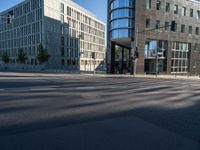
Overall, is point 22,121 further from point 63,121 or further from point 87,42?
point 87,42

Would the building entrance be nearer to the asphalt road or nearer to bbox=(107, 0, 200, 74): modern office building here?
bbox=(107, 0, 200, 74): modern office building

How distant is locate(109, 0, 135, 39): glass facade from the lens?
1305 inches

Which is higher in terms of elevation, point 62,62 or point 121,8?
point 121,8

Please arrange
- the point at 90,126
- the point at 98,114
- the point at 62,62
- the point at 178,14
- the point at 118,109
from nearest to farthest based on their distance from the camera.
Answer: the point at 90,126 < the point at 98,114 < the point at 118,109 < the point at 178,14 < the point at 62,62

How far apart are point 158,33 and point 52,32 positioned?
3910 centimetres

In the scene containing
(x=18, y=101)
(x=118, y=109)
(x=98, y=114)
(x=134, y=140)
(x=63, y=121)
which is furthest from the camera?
(x=18, y=101)

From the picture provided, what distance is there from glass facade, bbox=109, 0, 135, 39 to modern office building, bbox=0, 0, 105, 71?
60.7 ft

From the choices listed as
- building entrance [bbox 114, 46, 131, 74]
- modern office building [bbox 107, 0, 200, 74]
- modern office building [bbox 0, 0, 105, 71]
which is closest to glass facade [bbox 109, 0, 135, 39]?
modern office building [bbox 107, 0, 200, 74]

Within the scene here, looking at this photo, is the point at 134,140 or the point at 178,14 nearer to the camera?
the point at 134,140

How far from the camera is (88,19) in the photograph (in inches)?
3295

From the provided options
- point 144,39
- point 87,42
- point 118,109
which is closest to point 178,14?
point 144,39

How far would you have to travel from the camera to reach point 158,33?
3462cm

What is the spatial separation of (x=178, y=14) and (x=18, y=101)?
122 ft

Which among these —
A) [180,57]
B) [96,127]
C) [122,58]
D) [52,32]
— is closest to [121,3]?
[122,58]
